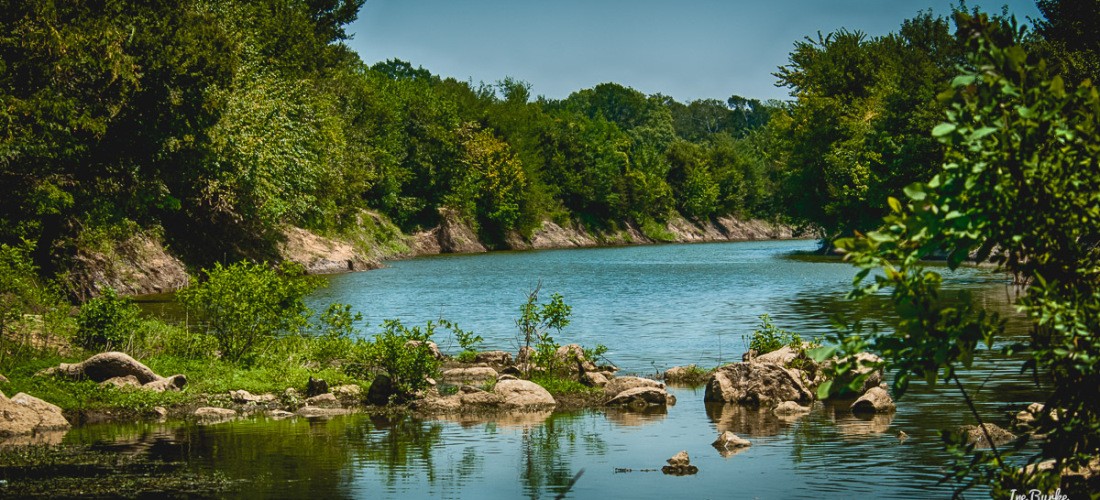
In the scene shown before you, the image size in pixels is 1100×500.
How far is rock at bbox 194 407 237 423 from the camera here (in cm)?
1895

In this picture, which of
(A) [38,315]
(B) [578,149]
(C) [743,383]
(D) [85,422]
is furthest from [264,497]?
(B) [578,149]

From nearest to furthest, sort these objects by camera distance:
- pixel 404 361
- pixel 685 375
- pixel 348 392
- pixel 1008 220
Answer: pixel 1008 220 → pixel 404 361 → pixel 348 392 → pixel 685 375

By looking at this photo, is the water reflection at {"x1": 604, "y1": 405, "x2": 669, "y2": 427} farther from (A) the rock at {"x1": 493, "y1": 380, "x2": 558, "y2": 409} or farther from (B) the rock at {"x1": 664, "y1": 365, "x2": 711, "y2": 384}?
(B) the rock at {"x1": 664, "y1": 365, "x2": 711, "y2": 384}

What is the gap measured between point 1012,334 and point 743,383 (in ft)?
39.4

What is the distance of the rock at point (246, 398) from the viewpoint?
20312mm

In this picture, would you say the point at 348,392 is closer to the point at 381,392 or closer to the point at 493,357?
the point at 381,392

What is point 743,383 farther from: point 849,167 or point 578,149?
point 578,149

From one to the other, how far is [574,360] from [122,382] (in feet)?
30.3

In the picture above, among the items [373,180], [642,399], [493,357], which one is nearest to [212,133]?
[493,357]

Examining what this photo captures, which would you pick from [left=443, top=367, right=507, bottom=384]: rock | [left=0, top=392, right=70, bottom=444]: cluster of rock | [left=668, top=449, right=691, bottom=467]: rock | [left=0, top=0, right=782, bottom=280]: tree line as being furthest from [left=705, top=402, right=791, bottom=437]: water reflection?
[left=0, top=0, right=782, bottom=280]: tree line

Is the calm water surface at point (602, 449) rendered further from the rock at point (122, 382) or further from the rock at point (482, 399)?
the rock at point (122, 382)

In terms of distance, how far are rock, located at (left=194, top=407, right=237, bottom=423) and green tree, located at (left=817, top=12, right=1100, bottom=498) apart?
1454 cm

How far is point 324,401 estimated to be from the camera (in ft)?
68.0

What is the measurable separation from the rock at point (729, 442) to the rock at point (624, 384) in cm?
460
